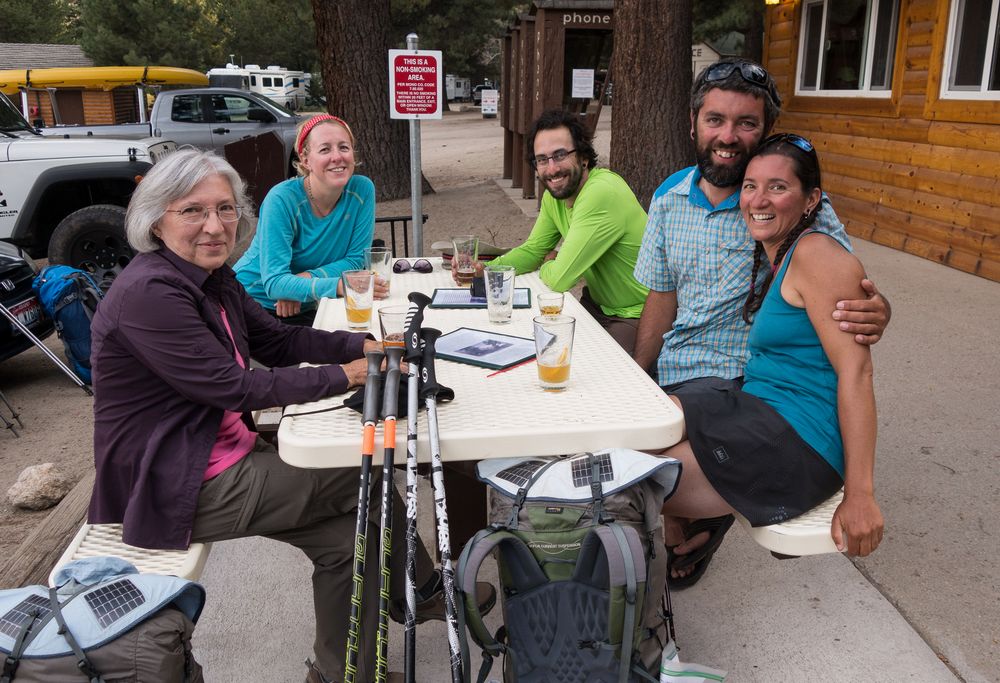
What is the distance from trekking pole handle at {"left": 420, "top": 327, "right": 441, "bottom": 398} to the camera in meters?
1.97

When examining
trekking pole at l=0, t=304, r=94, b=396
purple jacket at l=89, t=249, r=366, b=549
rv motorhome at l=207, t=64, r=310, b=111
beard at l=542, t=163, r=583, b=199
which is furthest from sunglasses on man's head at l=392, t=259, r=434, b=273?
rv motorhome at l=207, t=64, r=310, b=111

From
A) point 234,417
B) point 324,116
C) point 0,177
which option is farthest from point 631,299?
point 0,177

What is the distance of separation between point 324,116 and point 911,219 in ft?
19.7

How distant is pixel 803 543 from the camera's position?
1997mm

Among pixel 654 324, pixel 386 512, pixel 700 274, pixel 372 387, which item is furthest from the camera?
pixel 654 324

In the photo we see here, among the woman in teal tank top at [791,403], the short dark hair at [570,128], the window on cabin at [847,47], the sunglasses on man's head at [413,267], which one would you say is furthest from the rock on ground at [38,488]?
the window on cabin at [847,47]

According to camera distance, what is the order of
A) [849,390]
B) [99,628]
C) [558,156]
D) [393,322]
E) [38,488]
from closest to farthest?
[99,628], [849,390], [393,322], [558,156], [38,488]

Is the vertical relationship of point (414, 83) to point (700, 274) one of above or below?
above

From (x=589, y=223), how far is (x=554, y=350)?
1310 millimetres

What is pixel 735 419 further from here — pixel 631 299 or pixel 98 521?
pixel 98 521

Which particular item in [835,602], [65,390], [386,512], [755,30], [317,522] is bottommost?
[65,390]

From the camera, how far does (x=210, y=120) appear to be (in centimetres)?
1385

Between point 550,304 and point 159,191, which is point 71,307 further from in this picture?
point 550,304

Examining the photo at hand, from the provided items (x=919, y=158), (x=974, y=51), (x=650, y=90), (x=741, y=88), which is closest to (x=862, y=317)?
(x=741, y=88)
